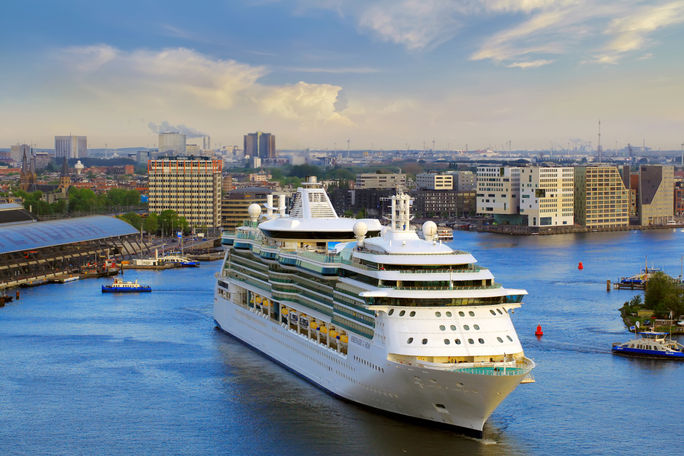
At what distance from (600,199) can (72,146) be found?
3473 inches

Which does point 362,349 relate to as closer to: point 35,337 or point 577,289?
point 35,337

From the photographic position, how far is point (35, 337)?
21953mm

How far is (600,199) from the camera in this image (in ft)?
201

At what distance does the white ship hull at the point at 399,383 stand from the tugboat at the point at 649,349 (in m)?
6.62

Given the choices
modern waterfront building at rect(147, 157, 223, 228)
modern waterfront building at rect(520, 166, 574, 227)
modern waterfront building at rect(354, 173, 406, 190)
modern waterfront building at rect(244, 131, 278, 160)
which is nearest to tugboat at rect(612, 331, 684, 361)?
modern waterfront building at rect(147, 157, 223, 228)

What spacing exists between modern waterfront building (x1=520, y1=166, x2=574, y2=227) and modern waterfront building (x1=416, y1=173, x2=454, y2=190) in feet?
47.5

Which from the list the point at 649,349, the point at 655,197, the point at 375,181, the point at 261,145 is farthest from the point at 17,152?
the point at 649,349

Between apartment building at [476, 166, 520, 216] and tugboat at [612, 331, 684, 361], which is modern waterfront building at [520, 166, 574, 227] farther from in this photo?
tugboat at [612, 331, 684, 361]

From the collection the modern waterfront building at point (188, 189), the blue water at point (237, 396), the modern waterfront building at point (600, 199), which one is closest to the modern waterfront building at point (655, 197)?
the modern waterfront building at point (600, 199)

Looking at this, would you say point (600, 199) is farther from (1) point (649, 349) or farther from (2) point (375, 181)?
(1) point (649, 349)

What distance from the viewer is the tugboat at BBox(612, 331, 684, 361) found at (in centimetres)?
2000

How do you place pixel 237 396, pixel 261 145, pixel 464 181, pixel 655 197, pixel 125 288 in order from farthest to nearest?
pixel 261 145, pixel 464 181, pixel 655 197, pixel 125 288, pixel 237 396

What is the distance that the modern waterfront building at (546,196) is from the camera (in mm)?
58406

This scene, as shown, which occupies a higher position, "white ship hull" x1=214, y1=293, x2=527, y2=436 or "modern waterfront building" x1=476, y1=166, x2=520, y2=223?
"modern waterfront building" x1=476, y1=166, x2=520, y2=223
